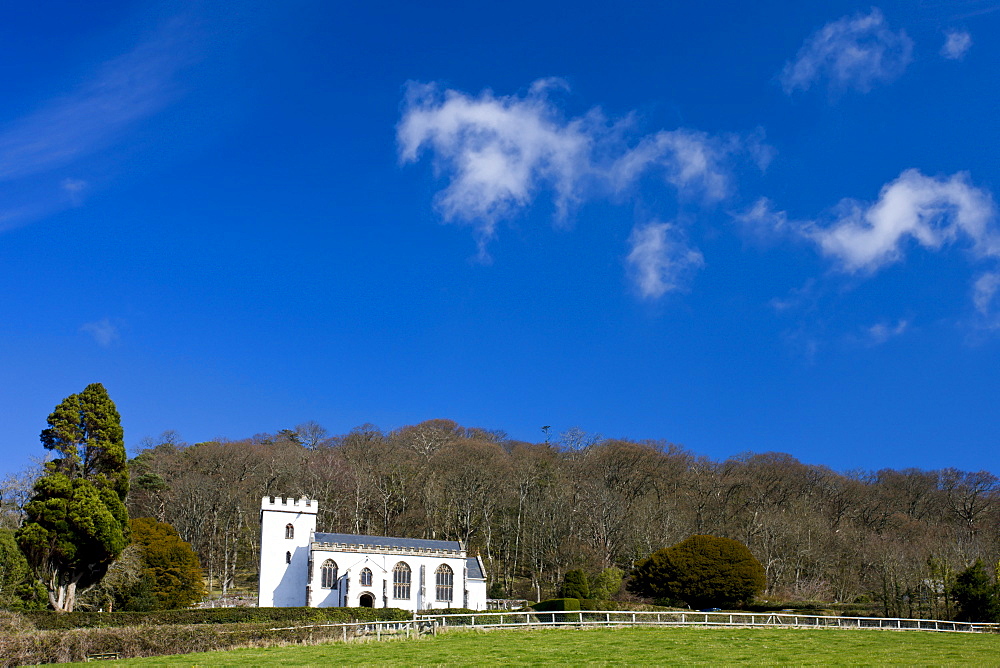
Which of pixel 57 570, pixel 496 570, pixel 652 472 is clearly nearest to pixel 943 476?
pixel 652 472

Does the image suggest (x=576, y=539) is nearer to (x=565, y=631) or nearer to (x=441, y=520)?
(x=441, y=520)

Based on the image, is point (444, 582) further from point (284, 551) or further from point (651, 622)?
point (651, 622)

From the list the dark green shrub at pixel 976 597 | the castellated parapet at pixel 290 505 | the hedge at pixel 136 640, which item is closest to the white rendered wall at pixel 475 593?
the castellated parapet at pixel 290 505

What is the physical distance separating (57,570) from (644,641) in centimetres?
2854

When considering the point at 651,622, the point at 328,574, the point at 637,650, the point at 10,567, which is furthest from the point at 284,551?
the point at 637,650

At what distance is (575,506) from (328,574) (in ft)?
80.9

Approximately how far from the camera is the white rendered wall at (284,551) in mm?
57094

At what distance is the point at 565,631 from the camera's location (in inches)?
1266

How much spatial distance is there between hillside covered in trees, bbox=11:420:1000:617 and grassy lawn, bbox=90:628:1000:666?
31565mm

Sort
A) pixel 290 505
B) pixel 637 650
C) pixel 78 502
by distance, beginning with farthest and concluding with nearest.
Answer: pixel 290 505 < pixel 78 502 < pixel 637 650

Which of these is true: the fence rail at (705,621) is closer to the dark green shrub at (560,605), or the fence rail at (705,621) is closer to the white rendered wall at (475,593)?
the dark green shrub at (560,605)

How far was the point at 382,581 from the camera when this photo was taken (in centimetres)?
5550

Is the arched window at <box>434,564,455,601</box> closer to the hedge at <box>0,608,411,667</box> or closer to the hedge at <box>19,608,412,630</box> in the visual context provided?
the hedge at <box>19,608,412,630</box>

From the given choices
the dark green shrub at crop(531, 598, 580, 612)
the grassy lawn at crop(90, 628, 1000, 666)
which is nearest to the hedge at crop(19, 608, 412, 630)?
the grassy lawn at crop(90, 628, 1000, 666)
